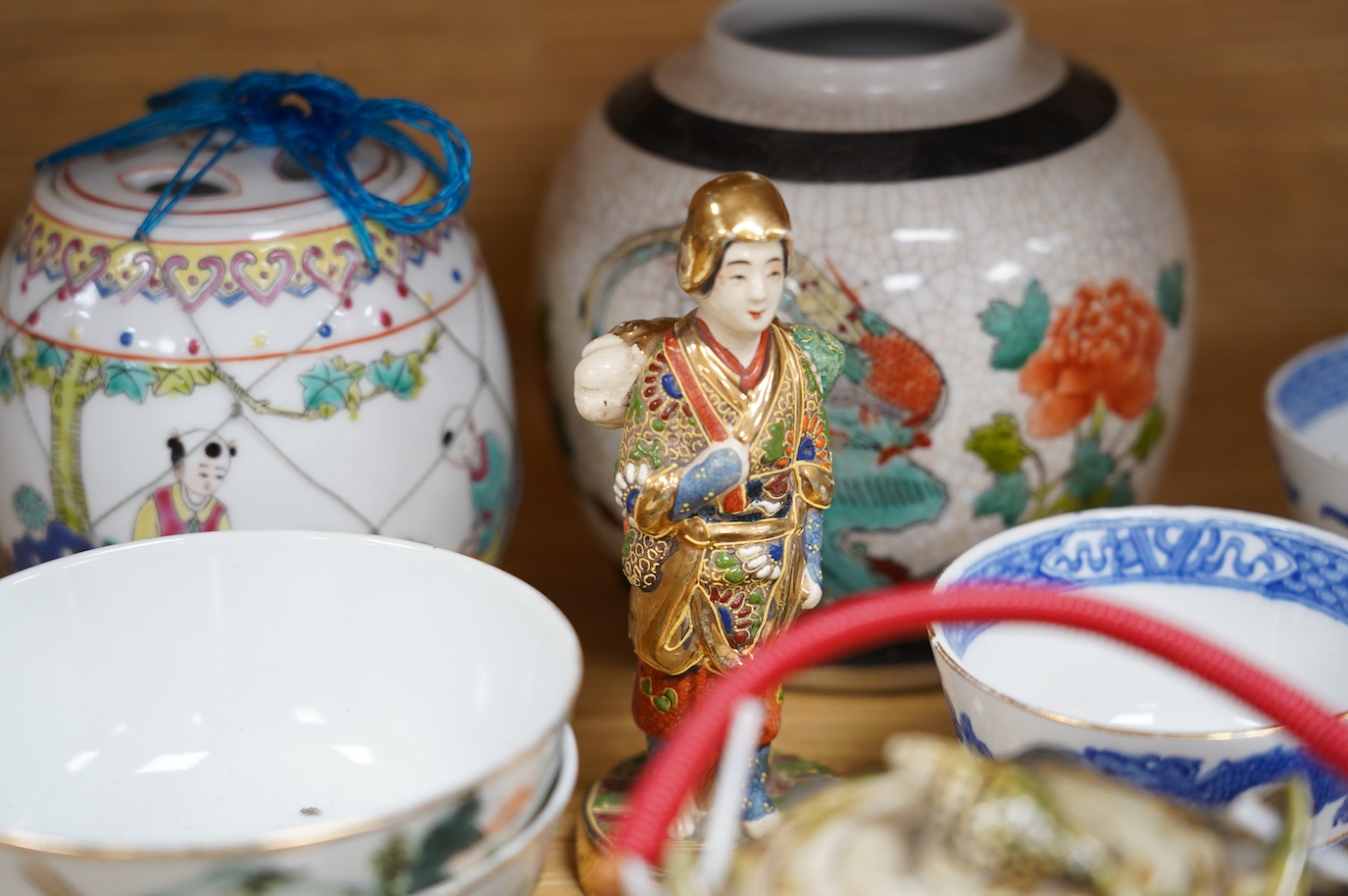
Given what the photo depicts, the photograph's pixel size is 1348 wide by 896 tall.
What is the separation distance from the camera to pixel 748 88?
753 mm

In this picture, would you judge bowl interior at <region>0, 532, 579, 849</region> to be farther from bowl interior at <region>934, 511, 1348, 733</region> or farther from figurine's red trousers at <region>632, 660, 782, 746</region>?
bowl interior at <region>934, 511, 1348, 733</region>

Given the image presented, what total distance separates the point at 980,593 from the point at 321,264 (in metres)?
0.35

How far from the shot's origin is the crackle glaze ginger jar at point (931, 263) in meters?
0.70

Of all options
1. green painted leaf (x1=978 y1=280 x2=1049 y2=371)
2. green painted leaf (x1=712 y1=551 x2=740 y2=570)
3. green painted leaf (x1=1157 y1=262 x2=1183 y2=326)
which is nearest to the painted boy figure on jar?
green painted leaf (x1=712 y1=551 x2=740 y2=570)

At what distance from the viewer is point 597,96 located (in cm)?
96

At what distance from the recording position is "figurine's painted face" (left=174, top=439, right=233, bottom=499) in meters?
0.68

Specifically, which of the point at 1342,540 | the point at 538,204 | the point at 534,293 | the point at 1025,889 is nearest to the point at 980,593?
the point at 1025,889

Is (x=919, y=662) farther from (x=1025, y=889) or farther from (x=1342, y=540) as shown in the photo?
(x=1025, y=889)

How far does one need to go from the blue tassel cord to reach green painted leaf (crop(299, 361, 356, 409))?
0.05 m

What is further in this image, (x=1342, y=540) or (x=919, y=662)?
(x=919, y=662)

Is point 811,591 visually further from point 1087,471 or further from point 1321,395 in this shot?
point 1321,395

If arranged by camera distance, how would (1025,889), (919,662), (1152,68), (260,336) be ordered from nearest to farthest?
(1025,889)
(260,336)
(919,662)
(1152,68)

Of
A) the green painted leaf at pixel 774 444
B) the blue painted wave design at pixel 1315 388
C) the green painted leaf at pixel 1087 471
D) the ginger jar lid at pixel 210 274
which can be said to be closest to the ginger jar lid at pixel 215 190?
the ginger jar lid at pixel 210 274

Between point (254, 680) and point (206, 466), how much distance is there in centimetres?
9
